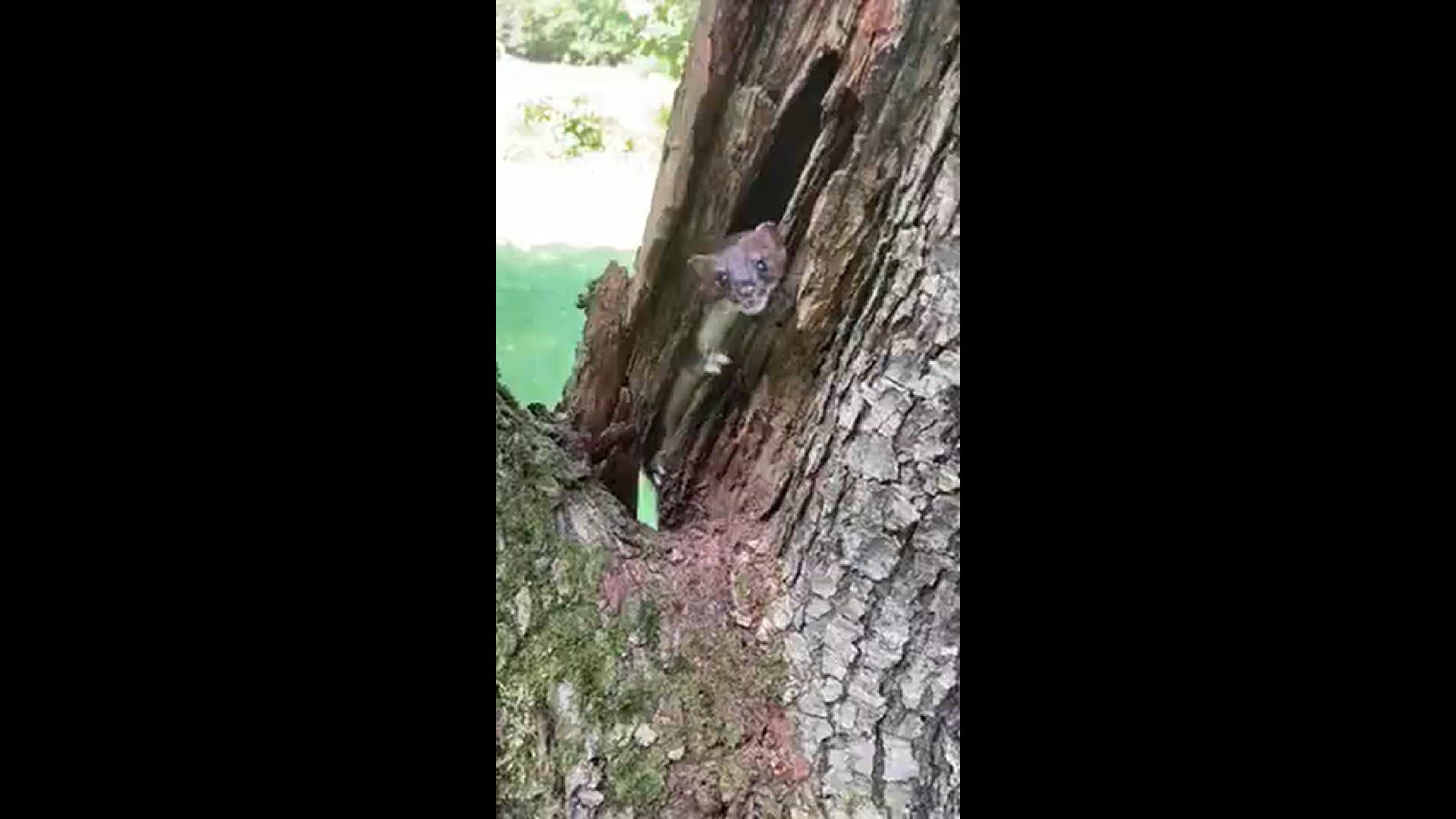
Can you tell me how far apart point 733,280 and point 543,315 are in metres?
0.16

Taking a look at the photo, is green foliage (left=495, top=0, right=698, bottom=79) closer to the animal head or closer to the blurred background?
the blurred background

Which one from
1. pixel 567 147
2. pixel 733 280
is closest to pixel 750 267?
pixel 733 280

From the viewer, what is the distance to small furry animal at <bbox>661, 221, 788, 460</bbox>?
1.06 m

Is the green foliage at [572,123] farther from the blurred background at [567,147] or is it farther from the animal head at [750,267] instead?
the animal head at [750,267]

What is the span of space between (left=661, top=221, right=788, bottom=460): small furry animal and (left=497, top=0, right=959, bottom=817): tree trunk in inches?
0.5

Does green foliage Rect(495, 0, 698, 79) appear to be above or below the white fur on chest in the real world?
above

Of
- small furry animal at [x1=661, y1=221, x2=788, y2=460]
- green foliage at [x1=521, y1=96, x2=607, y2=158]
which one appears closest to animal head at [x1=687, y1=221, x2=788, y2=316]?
small furry animal at [x1=661, y1=221, x2=788, y2=460]

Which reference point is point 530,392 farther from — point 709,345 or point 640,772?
point 640,772

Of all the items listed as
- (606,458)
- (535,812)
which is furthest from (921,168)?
(535,812)

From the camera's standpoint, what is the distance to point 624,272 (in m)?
1.11

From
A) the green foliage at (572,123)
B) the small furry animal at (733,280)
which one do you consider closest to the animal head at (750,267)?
the small furry animal at (733,280)

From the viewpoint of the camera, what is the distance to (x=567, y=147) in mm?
1044

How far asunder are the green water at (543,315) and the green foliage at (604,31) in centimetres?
16

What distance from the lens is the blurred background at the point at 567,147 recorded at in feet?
3.39
